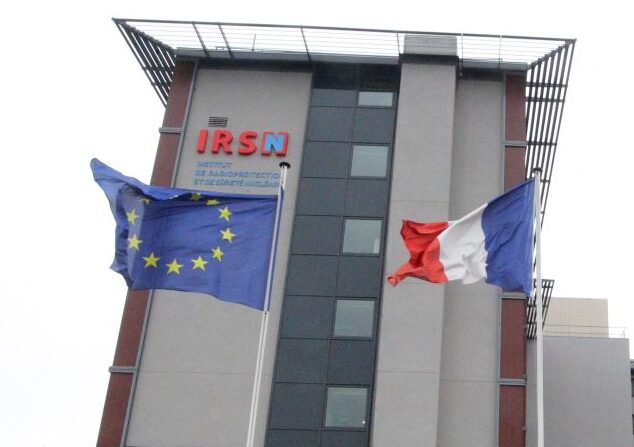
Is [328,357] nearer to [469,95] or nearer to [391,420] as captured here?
[391,420]

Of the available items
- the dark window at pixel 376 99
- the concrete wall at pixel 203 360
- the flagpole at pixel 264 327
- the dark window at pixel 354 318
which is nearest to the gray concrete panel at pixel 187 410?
the concrete wall at pixel 203 360

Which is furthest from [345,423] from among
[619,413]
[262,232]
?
[619,413]

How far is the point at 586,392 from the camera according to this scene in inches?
1940

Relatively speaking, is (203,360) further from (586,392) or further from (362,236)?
(586,392)

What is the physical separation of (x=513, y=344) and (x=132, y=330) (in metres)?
11.5

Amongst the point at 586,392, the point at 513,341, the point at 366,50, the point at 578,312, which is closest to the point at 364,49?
the point at 366,50

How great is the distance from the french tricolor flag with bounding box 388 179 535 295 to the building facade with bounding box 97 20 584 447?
663 centimetres

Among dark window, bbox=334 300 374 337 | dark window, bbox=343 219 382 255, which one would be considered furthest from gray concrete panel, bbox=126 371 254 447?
dark window, bbox=343 219 382 255

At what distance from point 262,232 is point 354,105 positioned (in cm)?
1188

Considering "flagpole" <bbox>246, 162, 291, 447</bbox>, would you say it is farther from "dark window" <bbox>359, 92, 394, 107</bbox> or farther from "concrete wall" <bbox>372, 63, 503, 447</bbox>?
"dark window" <bbox>359, 92, 394, 107</bbox>

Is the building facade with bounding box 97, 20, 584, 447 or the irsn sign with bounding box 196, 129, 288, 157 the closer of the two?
the building facade with bounding box 97, 20, 584, 447

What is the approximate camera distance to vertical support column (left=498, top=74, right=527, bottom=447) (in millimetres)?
28734

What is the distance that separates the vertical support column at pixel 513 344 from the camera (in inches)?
1131

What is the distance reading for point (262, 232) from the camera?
2361 centimetres
